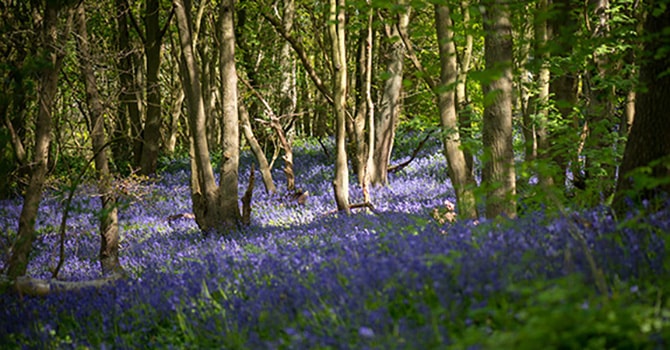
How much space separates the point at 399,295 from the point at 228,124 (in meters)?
6.40

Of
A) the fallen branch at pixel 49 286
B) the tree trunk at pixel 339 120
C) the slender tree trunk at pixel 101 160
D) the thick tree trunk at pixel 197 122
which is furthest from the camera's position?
the tree trunk at pixel 339 120

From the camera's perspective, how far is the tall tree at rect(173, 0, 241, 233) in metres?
9.28

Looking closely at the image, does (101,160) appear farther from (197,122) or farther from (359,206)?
(359,206)

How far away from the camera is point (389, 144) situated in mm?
13789

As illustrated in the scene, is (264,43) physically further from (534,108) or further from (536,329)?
(536,329)

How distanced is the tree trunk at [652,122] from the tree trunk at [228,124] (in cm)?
616

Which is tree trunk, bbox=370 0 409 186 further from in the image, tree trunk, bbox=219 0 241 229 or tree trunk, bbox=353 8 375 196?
tree trunk, bbox=219 0 241 229

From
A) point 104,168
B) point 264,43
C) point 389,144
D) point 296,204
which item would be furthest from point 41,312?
point 264,43

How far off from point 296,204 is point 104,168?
510cm

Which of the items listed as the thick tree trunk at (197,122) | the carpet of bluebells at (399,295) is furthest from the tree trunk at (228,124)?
the carpet of bluebells at (399,295)

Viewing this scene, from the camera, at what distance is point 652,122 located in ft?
14.9

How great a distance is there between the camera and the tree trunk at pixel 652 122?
445 cm

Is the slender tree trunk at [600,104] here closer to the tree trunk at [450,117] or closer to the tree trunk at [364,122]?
the tree trunk at [450,117]

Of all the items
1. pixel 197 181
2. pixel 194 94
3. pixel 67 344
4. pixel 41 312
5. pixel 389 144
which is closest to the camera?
pixel 67 344
